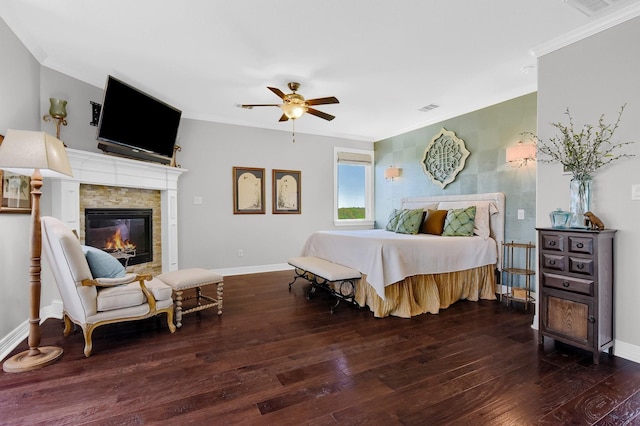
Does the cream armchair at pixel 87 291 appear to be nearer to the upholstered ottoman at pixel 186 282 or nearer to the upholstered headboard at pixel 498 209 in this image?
the upholstered ottoman at pixel 186 282

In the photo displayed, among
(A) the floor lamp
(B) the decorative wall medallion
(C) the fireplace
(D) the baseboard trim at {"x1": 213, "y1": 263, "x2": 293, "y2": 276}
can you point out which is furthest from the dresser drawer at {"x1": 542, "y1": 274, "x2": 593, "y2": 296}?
(C) the fireplace

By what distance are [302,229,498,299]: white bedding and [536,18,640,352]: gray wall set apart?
1215 millimetres

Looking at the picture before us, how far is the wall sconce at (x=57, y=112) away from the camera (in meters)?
3.14

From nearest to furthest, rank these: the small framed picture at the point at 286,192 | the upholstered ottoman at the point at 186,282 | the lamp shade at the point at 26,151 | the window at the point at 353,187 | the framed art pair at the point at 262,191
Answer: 1. the lamp shade at the point at 26,151
2. the upholstered ottoman at the point at 186,282
3. the framed art pair at the point at 262,191
4. the small framed picture at the point at 286,192
5. the window at the point at 353,187

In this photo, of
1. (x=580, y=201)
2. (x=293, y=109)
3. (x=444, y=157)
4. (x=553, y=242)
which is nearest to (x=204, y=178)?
(x=293, y=109)

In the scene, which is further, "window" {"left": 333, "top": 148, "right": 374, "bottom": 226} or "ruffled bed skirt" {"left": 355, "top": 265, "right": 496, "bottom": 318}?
"window" {"left": 333, "top": 148, "right": 374, "bottom": 226}

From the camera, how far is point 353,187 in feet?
21.5

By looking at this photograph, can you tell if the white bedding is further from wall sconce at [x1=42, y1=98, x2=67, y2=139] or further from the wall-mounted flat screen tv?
wall sconce at [x1=42, y1=98, x2=67, y2=139]

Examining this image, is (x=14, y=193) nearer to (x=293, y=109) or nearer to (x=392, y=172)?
(x=293, y=109)

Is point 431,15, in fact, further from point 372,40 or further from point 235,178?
point 235,178

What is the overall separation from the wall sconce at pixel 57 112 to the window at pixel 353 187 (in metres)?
4.17

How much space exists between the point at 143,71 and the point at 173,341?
281 cm

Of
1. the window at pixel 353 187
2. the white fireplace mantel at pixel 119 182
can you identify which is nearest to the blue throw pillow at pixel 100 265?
the white fireplace mantel at pixel 119 182

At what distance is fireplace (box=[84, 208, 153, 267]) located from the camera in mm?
3859
